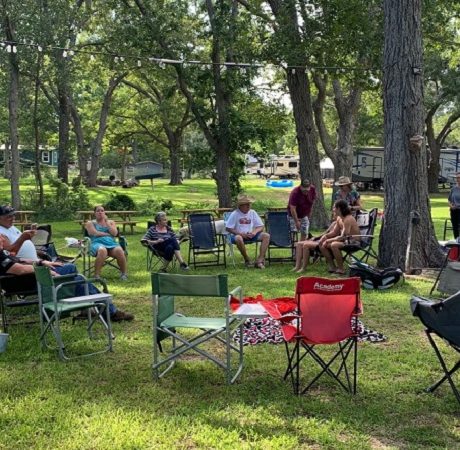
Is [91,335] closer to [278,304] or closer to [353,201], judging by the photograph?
[278,304]

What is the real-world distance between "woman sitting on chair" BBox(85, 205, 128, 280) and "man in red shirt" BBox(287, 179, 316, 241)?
2.88 m

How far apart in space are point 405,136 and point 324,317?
4.72 metres

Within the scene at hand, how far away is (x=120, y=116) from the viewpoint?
116 feet

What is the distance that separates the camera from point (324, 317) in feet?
12.4

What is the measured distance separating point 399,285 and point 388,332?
2.09 meters

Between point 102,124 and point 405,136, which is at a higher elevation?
point 102,124

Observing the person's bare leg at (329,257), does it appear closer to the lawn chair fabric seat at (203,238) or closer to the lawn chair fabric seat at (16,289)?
the lawn chair fabric seat at (203,238)

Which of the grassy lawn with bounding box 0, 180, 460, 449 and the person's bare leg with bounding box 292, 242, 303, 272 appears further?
the person's bare leg with bounding box 292, 242, 303, 272

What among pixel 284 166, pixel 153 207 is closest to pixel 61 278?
pixel 153 207

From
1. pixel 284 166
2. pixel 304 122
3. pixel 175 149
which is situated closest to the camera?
pixel 304 122

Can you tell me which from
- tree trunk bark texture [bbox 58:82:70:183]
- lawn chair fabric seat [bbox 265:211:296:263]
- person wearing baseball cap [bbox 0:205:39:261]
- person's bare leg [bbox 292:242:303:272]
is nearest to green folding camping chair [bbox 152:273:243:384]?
person wearing baseball cap [bbox 0:205:39:261]

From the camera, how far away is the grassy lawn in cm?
305

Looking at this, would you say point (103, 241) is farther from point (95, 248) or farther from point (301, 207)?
point (301, 207)

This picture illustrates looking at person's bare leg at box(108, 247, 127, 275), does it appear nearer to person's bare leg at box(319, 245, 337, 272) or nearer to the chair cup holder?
person's bare leg at box(319, 245, 337, 272)
